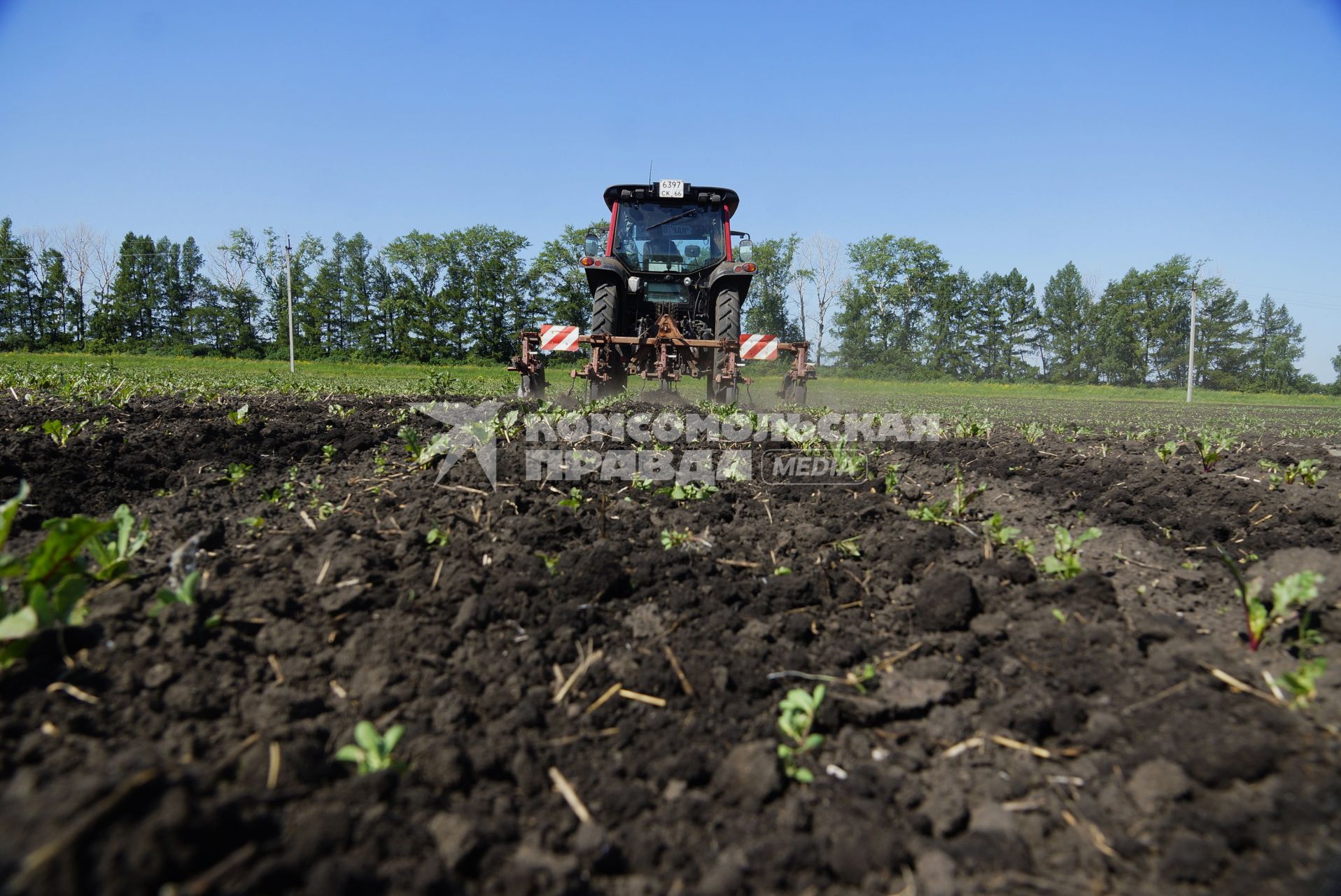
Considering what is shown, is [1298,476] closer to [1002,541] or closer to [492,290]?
[1002,541]

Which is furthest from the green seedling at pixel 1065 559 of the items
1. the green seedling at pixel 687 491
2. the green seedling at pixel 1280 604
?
the green seedling at pixel 687 491

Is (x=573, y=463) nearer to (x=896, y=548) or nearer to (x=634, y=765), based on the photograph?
(x=896, y=548)

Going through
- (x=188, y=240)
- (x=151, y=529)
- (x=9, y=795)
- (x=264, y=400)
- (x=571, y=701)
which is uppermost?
(x=188, y=240)

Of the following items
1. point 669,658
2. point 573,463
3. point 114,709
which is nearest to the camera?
point 114,709

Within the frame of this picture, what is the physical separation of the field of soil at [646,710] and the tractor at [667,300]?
5.98 meters

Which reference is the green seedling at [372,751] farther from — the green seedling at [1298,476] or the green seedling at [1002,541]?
the green seedling at [1298,476]

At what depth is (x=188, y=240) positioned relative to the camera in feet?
178

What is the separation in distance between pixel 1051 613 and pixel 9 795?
8.70 ft

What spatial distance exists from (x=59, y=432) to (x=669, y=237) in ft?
25.1

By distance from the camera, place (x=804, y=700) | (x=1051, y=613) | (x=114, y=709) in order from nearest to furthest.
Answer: (x=114, y=709), (x=804, y=700), (x=1051, y=613)

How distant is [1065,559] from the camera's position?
255 centimetres

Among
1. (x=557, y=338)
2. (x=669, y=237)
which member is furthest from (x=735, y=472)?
(x=669, y=237)

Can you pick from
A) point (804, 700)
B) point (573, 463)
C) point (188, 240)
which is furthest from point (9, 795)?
point (188, 240)

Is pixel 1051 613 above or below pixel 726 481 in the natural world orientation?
below
